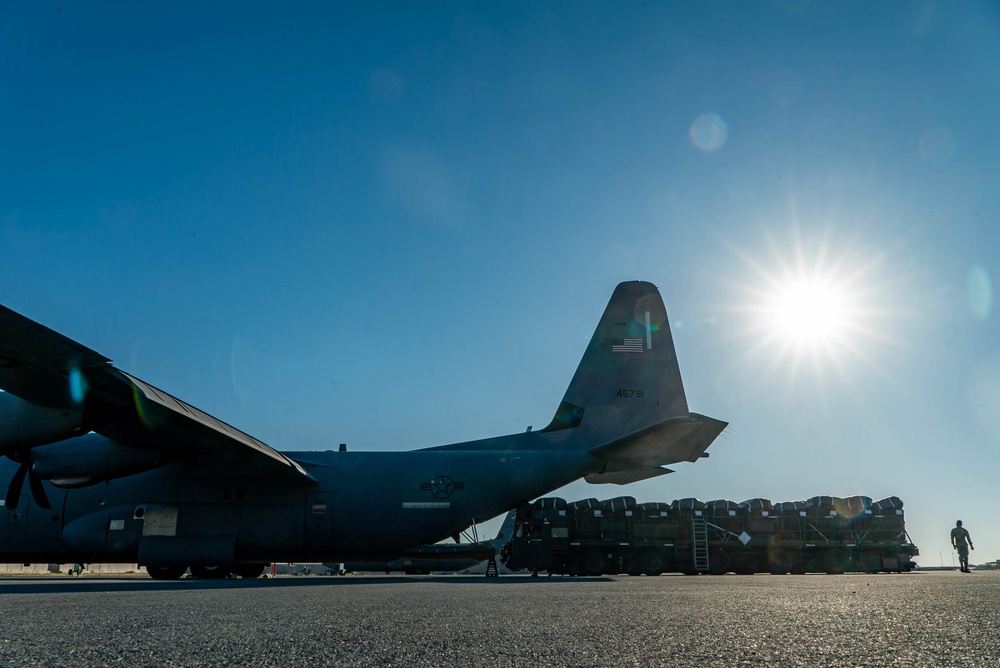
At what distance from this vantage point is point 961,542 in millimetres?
23016

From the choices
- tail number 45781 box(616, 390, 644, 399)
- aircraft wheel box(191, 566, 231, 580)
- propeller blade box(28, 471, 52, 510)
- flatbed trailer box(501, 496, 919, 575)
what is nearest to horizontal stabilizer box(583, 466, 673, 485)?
tail number 45781 box(616, 390, 644, 399)

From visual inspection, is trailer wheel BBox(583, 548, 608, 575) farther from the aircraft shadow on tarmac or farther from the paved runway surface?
the paved runway surface

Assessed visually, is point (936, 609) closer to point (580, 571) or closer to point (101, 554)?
point (101, 554)

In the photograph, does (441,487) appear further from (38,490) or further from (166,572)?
(38,490)

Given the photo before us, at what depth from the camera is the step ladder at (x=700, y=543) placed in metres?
24.8

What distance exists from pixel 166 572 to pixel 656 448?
11.7m

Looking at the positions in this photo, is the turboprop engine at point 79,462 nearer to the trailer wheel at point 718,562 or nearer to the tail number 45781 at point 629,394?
the tail number 45781 at point 629,394

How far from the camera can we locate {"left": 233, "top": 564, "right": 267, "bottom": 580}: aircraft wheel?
19.0 metres

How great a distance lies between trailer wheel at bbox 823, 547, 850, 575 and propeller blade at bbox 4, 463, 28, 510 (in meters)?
24.1

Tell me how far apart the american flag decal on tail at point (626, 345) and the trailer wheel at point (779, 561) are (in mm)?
10736

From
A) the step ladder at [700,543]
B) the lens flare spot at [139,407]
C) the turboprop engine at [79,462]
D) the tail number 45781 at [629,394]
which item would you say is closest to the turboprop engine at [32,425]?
the turboprop engine at [79,462]

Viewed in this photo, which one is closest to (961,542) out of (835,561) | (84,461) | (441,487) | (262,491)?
(835,561)

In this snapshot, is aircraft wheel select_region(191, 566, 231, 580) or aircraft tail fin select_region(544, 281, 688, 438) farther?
aircraft tail fin select_region(544, 281, 688, 438)

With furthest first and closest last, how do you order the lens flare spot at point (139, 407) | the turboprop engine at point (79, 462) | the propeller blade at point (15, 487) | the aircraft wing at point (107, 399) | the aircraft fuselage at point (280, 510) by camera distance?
the aircraft fuselage at point (280, 510) → the propeller blade at point (15, 487) → the turboprop engine at point (79, 462) → the lens flare spot at point (139, 407) → the aircraft wing at point (107, 399)
